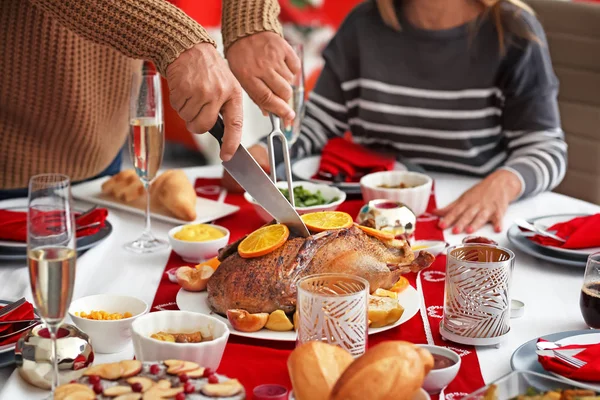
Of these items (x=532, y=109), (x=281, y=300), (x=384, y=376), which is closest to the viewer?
(x=384, y=376)

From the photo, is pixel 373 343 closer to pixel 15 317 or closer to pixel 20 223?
pixel 15 317

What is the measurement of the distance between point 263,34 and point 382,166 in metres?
0.53

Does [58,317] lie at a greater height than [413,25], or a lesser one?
lesser

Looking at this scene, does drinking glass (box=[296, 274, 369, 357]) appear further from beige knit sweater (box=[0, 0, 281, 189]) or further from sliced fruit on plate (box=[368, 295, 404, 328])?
beige knit sweater (box=[0, 0, 281, 189])

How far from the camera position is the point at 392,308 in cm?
118

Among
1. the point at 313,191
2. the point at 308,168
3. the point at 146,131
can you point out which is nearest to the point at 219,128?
the point at 146,131

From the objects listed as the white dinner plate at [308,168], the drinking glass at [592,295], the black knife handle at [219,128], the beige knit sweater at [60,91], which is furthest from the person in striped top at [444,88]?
the drinking glass at [592,295]

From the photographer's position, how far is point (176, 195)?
68.7 inches

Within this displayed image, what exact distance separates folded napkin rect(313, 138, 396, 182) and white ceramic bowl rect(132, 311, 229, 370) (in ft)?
3.19

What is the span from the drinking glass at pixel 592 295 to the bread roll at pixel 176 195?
2.82ft

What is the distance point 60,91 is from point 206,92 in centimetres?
74

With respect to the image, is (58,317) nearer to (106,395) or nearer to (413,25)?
(106,395)

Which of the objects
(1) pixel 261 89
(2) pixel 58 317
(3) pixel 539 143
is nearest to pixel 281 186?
(1) pixel 261 89

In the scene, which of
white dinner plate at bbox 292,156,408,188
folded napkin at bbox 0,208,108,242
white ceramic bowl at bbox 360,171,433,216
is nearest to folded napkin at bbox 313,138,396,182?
white dinner plate at bbox 292,156,408,188
